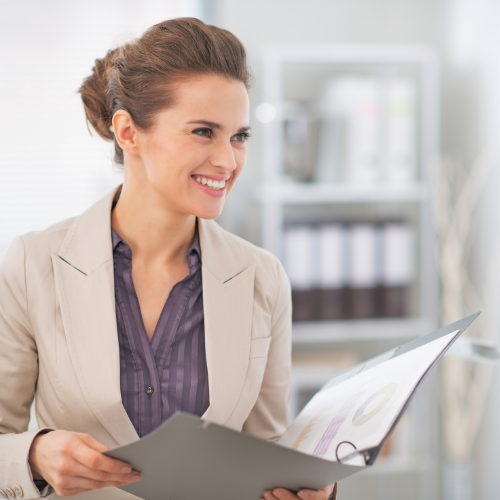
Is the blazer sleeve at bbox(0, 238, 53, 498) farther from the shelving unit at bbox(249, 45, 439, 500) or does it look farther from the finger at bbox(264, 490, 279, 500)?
the shelving unit at bbox(249, 45, 439, 500)

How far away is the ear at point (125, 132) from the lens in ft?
3.96

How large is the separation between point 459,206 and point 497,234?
19 cm

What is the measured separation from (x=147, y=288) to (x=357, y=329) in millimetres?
1275

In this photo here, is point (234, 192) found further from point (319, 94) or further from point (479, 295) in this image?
point (479, 295)

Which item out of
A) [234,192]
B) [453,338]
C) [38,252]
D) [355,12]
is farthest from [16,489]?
[355,12]

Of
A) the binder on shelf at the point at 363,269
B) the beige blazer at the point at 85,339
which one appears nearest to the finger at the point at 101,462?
the beige blazer at the point at 85,339

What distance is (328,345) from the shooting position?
2.61 meters

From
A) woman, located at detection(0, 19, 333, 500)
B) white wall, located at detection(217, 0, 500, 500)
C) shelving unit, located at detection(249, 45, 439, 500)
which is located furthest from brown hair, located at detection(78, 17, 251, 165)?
white wall, located at detection(217, 0, 500, 500)

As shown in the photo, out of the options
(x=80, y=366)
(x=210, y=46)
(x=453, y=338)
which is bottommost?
(x=80, y=366)

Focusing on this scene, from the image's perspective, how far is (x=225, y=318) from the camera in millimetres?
1230

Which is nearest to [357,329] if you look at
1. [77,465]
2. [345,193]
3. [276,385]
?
[345,193]

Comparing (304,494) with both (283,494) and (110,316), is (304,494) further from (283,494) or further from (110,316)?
(110,316)

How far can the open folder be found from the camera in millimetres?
752

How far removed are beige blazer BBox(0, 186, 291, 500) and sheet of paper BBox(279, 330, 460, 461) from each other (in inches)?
8.3
